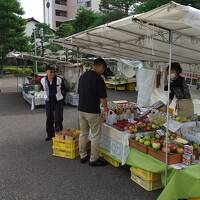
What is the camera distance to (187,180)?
11.4 ft

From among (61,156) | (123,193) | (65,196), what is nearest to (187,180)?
(123,193)

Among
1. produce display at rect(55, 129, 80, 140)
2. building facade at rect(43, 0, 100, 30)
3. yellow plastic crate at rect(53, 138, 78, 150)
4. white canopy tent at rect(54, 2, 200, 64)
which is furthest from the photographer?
building facade at rect(43, 0, 100, 30)

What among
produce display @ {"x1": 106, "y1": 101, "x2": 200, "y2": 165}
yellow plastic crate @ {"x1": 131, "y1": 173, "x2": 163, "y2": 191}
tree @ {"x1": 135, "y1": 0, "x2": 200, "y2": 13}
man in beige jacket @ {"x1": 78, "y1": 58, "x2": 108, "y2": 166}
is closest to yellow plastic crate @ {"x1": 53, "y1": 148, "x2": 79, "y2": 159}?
man in beige jacket @ {"x1": 78, "y1": 58, "x2": 108, "y2": 166}

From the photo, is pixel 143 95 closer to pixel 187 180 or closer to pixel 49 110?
pixel 49 110

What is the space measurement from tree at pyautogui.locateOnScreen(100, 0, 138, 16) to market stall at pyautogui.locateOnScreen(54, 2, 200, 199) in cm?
2608

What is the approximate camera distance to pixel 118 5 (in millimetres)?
32938

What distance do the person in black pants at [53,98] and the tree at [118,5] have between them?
2567cm

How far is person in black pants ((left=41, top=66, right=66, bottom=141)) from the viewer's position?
6.70m

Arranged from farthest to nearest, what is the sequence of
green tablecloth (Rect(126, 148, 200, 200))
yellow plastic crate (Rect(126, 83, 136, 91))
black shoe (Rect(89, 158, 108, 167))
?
yellow plastic crate (Rect(126, 83, 136, 91)) < black shoe (Rect(89, 158, 108, 167)) < green tablecloth (Rect(126, 148, 200, 200))

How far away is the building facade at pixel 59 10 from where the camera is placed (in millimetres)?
65625

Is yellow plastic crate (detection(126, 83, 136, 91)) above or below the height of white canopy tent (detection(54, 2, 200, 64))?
below

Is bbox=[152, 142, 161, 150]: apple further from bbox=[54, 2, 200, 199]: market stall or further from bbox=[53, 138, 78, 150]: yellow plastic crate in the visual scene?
bbox=[53, 138, 78, 150]: yellow plastic crate

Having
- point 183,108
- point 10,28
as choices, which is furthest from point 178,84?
point 10,28

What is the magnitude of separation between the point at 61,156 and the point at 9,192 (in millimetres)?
1557
